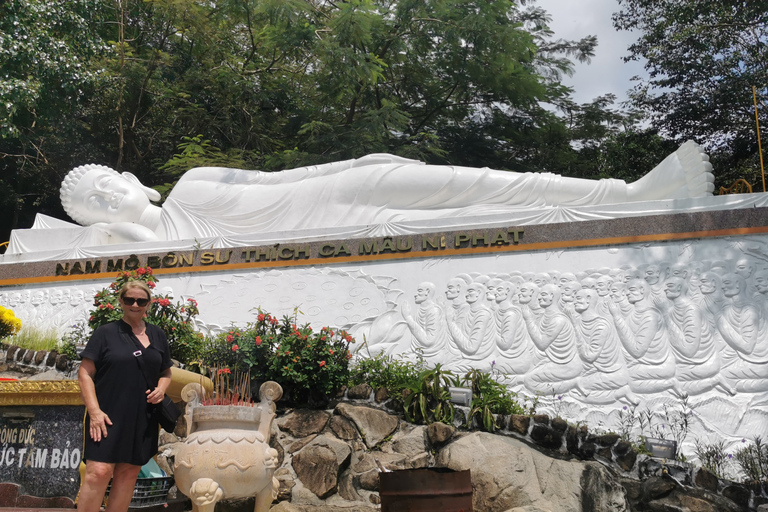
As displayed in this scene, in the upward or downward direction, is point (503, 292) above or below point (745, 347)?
above

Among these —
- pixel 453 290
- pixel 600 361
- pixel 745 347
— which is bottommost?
pixel 600 361

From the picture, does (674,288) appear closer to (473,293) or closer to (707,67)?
(473,293)

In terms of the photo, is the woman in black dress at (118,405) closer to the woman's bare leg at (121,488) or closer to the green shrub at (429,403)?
the woman's bare leg at (121,488)

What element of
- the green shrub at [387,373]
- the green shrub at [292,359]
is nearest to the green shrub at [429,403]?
the green shrub at [387,373]

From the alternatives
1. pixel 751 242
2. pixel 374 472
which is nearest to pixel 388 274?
pixel 374 472

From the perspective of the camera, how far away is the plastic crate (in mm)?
4750

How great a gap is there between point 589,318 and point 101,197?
6485 millimetres

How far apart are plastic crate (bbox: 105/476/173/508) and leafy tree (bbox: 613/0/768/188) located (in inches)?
425

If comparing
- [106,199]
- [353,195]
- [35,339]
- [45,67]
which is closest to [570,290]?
[353,195]

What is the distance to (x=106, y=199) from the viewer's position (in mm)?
9922

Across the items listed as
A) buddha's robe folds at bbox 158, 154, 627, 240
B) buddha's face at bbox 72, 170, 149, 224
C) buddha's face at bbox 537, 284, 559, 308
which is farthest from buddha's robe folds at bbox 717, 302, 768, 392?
buddha's face at bbox 72, 170, 149, 224

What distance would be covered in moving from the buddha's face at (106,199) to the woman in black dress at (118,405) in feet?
21.5

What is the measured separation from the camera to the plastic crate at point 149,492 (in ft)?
A: 15.6

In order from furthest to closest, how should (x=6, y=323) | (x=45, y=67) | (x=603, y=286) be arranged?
1. (x=45, y=67)
2. (x=6, y=323)
3. (x=603, y=286)
